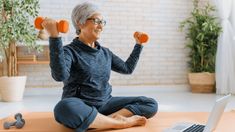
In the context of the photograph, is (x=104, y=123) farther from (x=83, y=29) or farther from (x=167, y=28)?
(x=167, y=28)

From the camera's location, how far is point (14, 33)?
3.67 metres

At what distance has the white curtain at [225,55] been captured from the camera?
4195 mm

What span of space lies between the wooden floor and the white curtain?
1711 millimetres

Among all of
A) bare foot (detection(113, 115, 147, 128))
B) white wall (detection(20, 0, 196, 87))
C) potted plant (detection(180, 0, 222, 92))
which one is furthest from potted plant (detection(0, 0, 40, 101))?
bare foot (detection(113, 115, 147, 128))

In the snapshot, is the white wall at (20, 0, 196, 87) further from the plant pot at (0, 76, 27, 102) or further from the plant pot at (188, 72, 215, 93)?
the plant pot at (0, 76, 27, 102)

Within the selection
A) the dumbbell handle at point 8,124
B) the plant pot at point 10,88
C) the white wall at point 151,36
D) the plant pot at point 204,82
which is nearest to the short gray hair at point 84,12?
the dumbbell handle at point 8,124

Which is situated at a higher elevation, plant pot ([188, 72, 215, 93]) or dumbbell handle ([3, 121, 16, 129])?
dumbbell handle ([3, 121, 16, 129])

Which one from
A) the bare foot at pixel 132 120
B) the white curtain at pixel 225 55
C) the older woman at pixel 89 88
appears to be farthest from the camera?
the white curtain at pixel 225 55

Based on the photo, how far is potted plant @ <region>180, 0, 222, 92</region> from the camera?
4.35 meters

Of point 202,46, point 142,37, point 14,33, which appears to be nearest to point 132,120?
point 142,37

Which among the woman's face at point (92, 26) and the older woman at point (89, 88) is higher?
the woman's face at point (92, 26)

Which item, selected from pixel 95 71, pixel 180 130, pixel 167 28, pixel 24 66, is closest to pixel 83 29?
pixel 95 71

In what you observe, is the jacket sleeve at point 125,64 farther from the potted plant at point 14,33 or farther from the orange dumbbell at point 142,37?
the potted plant at point 14,33

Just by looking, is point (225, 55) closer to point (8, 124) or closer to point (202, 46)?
point (202, 46)
